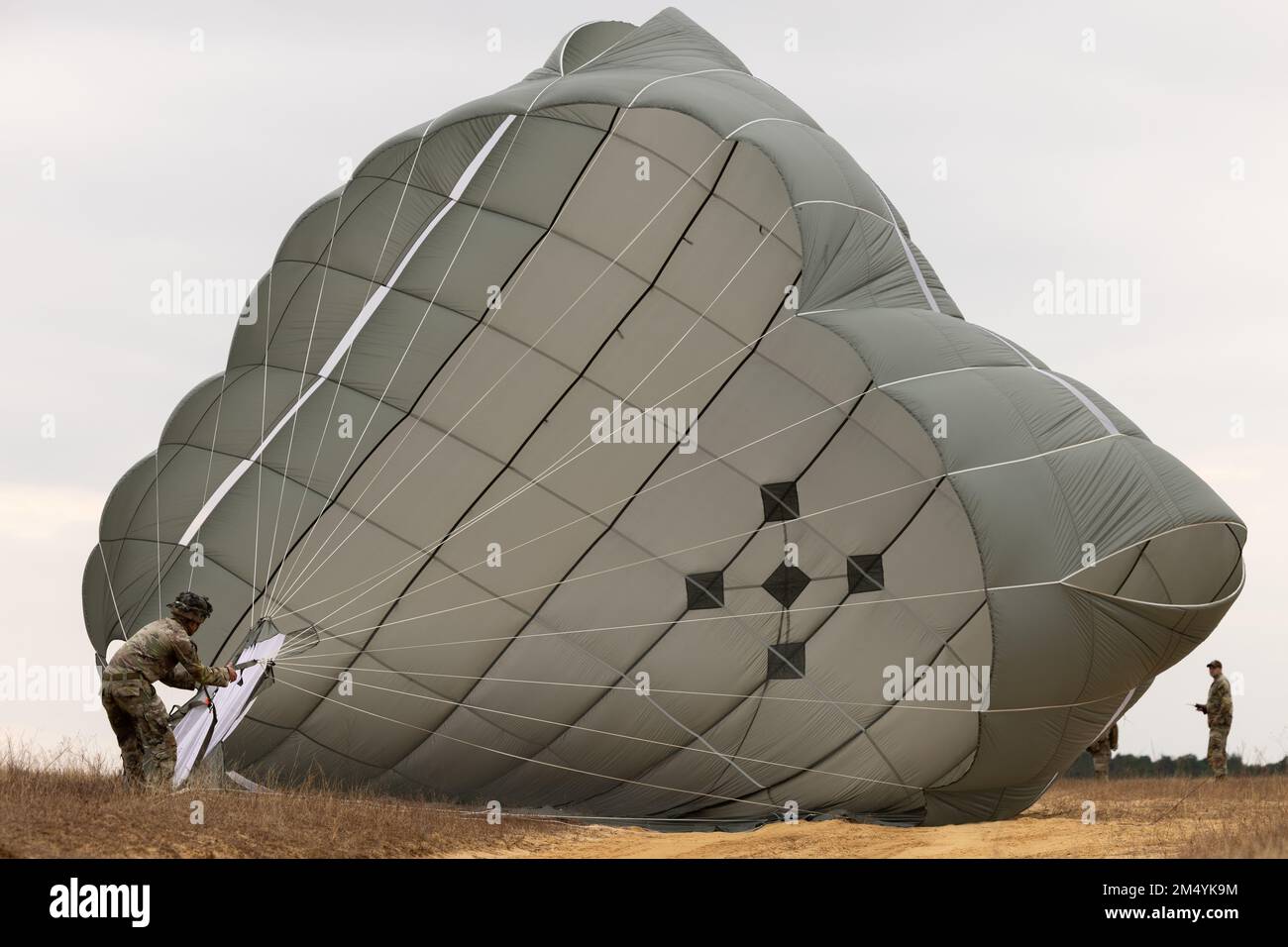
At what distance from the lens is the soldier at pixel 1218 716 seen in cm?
1501

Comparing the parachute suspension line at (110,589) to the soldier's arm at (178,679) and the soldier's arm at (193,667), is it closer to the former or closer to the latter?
the soldier's arm at (178,679)

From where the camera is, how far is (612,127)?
1106 centimetres

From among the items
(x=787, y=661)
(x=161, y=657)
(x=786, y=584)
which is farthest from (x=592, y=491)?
(x=161, y=657)

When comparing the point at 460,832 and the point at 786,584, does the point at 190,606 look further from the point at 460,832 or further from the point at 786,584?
→ the point at 786,584

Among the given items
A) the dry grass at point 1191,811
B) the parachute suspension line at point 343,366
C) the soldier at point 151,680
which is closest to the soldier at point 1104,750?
the dry grass at point 1191,811

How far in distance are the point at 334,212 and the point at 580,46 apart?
244cm

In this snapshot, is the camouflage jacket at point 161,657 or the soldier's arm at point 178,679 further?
the soldier's arm at point 178,679

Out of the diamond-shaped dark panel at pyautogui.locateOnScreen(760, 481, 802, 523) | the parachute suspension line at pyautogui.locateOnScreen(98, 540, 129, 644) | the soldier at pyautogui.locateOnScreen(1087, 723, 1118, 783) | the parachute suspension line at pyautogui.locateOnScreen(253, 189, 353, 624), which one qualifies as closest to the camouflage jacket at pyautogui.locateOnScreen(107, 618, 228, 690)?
the parachute suspension line at pyautogui.locateOnScreen(253, 189, 353, 624)

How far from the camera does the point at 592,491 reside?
1164 centimetres

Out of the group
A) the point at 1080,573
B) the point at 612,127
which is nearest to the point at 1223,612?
the point at 1080,573

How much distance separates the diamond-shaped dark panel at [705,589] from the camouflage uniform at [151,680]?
A: 379 centimetres

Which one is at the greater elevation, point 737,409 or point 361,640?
point 737,409

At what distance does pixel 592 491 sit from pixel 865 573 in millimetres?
2232
